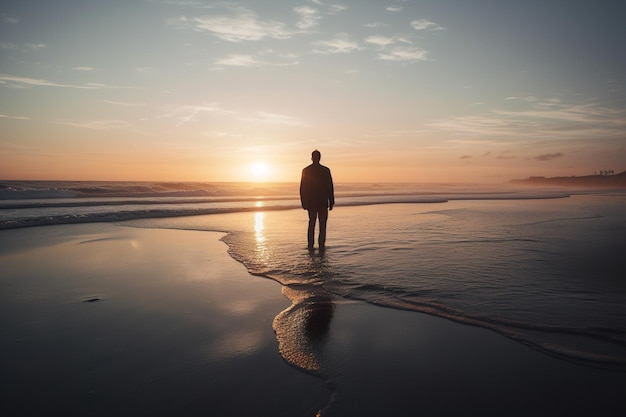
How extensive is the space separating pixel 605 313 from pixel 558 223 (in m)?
10.8

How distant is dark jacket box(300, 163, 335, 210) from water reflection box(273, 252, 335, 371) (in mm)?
3799

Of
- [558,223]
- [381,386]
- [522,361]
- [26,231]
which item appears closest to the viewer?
[381,386]

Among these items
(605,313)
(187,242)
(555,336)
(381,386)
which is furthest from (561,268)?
(187,242)

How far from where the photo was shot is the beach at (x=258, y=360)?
2559mm

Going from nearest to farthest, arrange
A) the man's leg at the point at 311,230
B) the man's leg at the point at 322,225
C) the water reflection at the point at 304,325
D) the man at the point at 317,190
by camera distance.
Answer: the water reflection at the point at 304,325
the man's leg at the point at 311,230
the man's leg at the point at 322,225
the man at the point at 317,190

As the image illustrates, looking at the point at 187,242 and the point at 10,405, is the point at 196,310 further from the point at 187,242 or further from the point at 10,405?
the point at 187,242

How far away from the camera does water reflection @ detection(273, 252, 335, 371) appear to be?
3277 millimetres

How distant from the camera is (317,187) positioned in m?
9.20

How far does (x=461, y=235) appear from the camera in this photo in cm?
1048

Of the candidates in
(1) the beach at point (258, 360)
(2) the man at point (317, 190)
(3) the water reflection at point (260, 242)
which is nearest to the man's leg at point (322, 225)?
(2) the man at point (317, 190)

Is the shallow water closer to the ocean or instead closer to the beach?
the ocean

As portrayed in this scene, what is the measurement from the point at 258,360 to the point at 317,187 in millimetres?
6321

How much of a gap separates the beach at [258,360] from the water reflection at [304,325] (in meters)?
0.02

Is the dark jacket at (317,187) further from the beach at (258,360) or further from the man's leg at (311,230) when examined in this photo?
the beach at (258,360)
